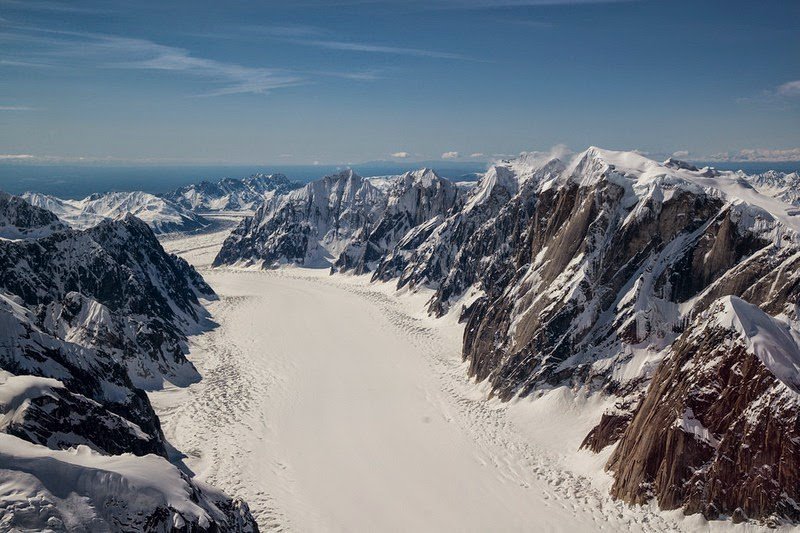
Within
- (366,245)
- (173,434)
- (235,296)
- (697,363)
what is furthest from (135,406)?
(366,245)

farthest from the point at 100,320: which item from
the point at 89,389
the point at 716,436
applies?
the point at 716,436

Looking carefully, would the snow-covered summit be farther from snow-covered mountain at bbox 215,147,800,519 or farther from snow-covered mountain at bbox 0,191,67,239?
snow-covered mountain at bbox 0,191,67,239

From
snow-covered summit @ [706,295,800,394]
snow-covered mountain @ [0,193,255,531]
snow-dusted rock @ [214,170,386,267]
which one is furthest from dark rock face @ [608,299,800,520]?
snow-dusted rock @ [214,170,386,267]

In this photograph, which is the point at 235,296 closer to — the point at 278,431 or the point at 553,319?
the point at 278,431

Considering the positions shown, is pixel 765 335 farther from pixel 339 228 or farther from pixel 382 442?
pixel 339 228

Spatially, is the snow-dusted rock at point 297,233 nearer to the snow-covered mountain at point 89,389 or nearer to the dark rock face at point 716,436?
the snow-covered mountain at point 89,389

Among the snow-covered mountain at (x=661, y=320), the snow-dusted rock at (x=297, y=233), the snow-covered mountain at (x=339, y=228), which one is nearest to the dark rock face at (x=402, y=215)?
the snow-covered mountain at (x=339, y=228)
